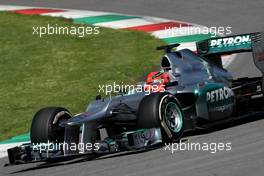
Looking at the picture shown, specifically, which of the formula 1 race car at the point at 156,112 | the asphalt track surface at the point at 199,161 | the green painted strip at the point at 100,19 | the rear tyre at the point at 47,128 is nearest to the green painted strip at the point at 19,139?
the asphalt track surface at the point at 199,161

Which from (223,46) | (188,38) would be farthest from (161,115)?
(188,38)

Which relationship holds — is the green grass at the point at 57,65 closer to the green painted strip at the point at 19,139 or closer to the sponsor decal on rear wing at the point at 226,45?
the green painted strip at the point at 19,139

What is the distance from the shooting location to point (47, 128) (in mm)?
10352

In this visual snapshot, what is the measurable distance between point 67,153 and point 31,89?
215 inches

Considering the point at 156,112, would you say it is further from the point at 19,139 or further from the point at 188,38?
the point at 188,38

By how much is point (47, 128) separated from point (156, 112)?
153cm

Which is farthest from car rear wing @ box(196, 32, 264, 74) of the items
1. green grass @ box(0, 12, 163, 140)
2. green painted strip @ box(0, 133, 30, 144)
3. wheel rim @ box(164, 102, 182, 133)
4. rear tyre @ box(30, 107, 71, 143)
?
green painted strip @ box(0, 133, 30, 144)

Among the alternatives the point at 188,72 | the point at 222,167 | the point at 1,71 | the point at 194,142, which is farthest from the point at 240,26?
the point at 222,167

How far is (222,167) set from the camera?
8.17 m

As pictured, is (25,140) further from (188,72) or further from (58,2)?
(58,2)

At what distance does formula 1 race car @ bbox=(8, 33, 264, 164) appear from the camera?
388 inches

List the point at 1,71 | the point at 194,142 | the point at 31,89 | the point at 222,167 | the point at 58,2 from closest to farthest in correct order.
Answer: the point at 222,167, the point at 194,142, the point at 31,89, the point at 1,71, the point at 58,2

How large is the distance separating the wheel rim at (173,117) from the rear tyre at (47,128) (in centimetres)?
146

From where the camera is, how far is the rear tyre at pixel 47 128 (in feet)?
34.0
